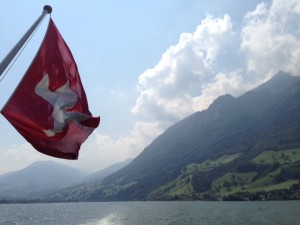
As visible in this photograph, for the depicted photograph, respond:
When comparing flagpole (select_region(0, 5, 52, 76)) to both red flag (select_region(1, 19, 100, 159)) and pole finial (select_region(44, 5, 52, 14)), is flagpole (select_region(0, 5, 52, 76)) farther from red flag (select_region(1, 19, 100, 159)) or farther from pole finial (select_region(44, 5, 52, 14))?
red flag (select_region(1, 19, 100, 159))

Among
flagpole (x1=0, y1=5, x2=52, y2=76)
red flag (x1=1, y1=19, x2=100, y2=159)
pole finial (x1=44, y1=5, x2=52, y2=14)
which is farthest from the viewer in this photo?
pole finial (x1=44, y1=5, x2=52, y2=14)

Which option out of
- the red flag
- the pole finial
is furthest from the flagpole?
the red flag

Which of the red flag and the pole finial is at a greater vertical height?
the pole finial

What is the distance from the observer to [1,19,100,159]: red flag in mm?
15969

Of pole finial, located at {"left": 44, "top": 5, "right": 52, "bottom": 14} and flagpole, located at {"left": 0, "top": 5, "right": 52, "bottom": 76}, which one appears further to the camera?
pole finial, located at {"left": 44, "top": 5, "right": 52, "bottom": 14}

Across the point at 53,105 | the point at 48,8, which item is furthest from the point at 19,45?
the point at 53,105

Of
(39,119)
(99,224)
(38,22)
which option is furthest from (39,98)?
(99,224)

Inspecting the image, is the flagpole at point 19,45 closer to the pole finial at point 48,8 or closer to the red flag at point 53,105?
the pole finial at point 48,8

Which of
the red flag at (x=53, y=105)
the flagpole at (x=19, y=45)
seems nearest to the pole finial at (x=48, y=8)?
the flagpole at (x=19, y=45)

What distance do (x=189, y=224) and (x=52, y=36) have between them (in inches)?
4648

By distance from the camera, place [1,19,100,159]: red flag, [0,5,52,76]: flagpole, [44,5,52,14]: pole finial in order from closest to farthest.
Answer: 1. [0,5,52,76]: flagpole
2. [1,19,100,159]: red flag
3. [44,5,52,14]: pole finial

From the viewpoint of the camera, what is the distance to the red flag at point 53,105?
629 inches

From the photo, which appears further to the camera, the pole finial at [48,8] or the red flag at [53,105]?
the pole finial at [48,8]

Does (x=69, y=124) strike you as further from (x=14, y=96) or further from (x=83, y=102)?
(x=14, y=96)
